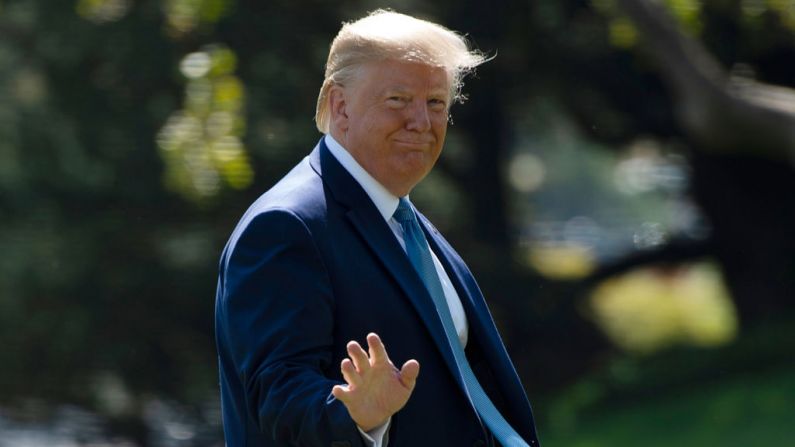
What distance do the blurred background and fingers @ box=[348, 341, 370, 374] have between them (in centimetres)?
331

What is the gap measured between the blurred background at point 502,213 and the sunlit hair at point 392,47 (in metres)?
2.99

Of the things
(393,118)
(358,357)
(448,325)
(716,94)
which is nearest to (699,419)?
(716,94)

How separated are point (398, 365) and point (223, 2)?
2394mm

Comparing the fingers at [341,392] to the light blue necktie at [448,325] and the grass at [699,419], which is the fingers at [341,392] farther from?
the grass at [699,419]

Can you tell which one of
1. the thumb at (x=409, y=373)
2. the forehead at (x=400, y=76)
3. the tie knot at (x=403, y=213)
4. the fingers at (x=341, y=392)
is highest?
the forehead at (x=400, y=76)

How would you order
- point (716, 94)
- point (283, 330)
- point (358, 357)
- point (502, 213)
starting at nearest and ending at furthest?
point (358, 357), point (283, 330), point (716, 94), point (502, 213)

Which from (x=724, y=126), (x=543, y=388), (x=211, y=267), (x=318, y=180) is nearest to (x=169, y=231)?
(x=211, y=267)

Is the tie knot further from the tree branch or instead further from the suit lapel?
the tree branch

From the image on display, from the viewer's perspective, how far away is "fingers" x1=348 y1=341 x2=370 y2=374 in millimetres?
1461

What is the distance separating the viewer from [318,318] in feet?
5.25

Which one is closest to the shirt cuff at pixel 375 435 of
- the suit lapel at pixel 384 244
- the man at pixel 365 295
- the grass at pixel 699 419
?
the man at pixel 365 295

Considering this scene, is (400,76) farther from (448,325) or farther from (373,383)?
(373,383)

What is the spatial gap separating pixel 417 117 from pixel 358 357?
413mm

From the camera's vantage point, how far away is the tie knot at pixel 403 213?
1.82 metres
